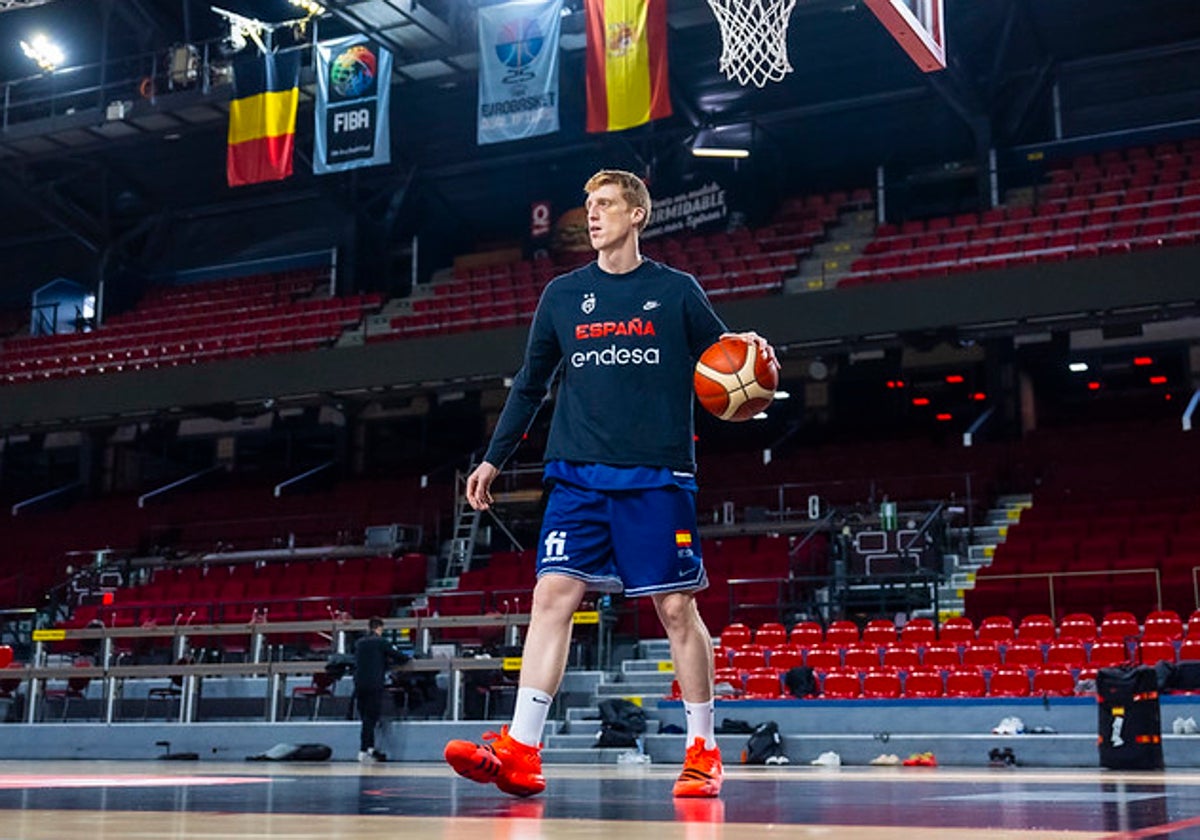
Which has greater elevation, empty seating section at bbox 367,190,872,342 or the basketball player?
empty seating section at bbox 367,190,872,342

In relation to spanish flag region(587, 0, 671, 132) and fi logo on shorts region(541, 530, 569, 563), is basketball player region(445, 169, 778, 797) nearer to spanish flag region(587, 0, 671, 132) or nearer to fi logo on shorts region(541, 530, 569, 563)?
A: fi logo on shorts region(541, 530, 569, 563)

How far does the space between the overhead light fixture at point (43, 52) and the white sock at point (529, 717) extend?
28.4 metres

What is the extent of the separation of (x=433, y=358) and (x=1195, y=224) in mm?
11556

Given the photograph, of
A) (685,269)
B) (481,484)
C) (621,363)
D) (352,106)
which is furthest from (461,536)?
(621,363)

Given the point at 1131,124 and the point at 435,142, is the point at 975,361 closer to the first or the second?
the point at 1131,124

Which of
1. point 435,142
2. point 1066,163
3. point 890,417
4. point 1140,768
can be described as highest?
point 435,142

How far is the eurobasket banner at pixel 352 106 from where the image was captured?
22.4 metres

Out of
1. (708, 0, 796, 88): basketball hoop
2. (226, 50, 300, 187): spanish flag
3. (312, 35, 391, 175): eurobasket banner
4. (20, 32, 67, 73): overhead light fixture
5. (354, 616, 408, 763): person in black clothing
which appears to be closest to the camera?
(708, 0, 796, 88): basketball hoop

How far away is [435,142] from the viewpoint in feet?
95.7

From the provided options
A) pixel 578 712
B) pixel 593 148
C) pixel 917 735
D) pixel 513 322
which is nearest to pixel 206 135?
pixel 593 148

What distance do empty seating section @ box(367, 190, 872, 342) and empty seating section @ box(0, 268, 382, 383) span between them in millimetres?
1587

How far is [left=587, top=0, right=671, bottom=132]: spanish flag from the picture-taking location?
19.2 meters

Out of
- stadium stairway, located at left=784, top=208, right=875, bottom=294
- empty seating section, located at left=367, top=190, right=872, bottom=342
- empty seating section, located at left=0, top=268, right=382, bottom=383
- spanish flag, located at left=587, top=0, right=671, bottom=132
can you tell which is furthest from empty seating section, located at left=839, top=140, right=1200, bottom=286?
empty seating section, located at left=0, top=268, right=382, bottom=383

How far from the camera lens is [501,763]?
4.33 metres
